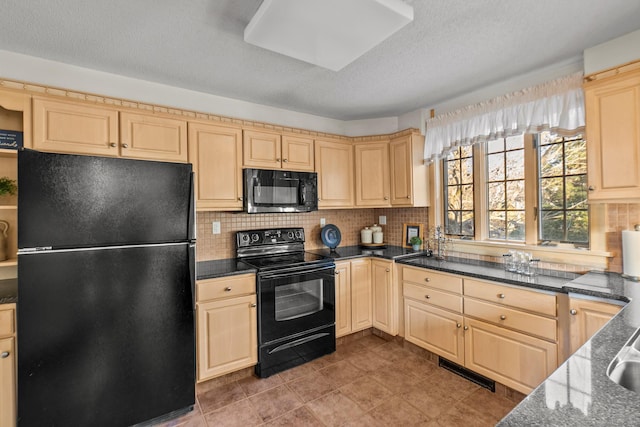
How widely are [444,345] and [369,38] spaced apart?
2340mm

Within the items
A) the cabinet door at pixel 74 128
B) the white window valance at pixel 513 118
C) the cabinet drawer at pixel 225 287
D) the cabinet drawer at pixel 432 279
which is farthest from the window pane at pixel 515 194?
the cabinet door at pixel 74 128

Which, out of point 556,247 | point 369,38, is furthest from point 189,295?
point 556,247

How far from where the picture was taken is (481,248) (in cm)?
279

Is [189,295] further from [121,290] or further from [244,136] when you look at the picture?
[244,136]

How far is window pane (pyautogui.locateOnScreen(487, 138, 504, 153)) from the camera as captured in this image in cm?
275

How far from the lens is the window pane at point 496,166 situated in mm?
2754

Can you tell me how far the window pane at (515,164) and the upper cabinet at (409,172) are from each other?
30.6 inches

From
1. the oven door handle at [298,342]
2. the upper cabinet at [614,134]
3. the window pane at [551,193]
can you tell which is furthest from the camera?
the oven door handle at [298,342]

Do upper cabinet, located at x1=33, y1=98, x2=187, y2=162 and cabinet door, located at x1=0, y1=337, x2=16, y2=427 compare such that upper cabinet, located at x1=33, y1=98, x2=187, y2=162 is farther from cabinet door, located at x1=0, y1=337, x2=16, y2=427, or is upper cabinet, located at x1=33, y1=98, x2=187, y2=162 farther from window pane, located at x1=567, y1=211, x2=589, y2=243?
window pane, located at x1=567, y1=211, x2=589, y2=243

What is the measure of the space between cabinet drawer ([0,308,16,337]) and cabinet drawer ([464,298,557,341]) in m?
2.91

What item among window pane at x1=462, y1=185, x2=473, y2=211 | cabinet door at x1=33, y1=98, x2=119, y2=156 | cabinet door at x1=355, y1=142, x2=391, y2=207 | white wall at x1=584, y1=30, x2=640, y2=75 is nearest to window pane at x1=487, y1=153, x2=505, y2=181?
window pane at x1=462, y1=185, x2=473, y2=211

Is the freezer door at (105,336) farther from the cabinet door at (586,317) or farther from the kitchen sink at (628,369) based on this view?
the cabinet door at (586,317)

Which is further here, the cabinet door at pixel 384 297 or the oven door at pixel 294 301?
the cabinet door at pixel 384 297

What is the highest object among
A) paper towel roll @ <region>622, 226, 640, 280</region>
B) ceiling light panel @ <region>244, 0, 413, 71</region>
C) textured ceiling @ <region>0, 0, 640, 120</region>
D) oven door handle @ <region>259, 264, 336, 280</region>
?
textured ceiling @ <region>0, 0, 640, 120</region>
